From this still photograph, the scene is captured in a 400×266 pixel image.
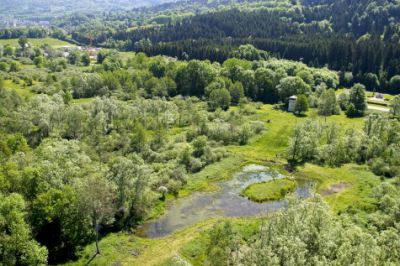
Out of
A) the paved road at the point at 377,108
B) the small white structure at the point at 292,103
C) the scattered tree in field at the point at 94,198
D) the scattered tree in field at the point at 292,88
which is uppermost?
the scattered tree in field at the point at 94,198

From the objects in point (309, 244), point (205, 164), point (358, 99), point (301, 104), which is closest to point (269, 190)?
point (205, 164)

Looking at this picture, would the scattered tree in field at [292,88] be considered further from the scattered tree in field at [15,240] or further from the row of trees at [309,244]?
the scattered tree in field at [15,240]

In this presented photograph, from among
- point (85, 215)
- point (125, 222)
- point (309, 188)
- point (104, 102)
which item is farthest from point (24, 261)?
point (104, 102)

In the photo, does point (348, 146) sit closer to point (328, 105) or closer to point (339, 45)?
point (328, 105)

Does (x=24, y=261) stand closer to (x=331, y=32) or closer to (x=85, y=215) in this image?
(x=85, y=215)

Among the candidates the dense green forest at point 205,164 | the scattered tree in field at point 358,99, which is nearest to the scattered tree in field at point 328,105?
the dense green forest at point 205,164

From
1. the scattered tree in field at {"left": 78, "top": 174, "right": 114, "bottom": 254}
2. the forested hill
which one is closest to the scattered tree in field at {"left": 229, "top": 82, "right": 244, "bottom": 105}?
the forested hill
